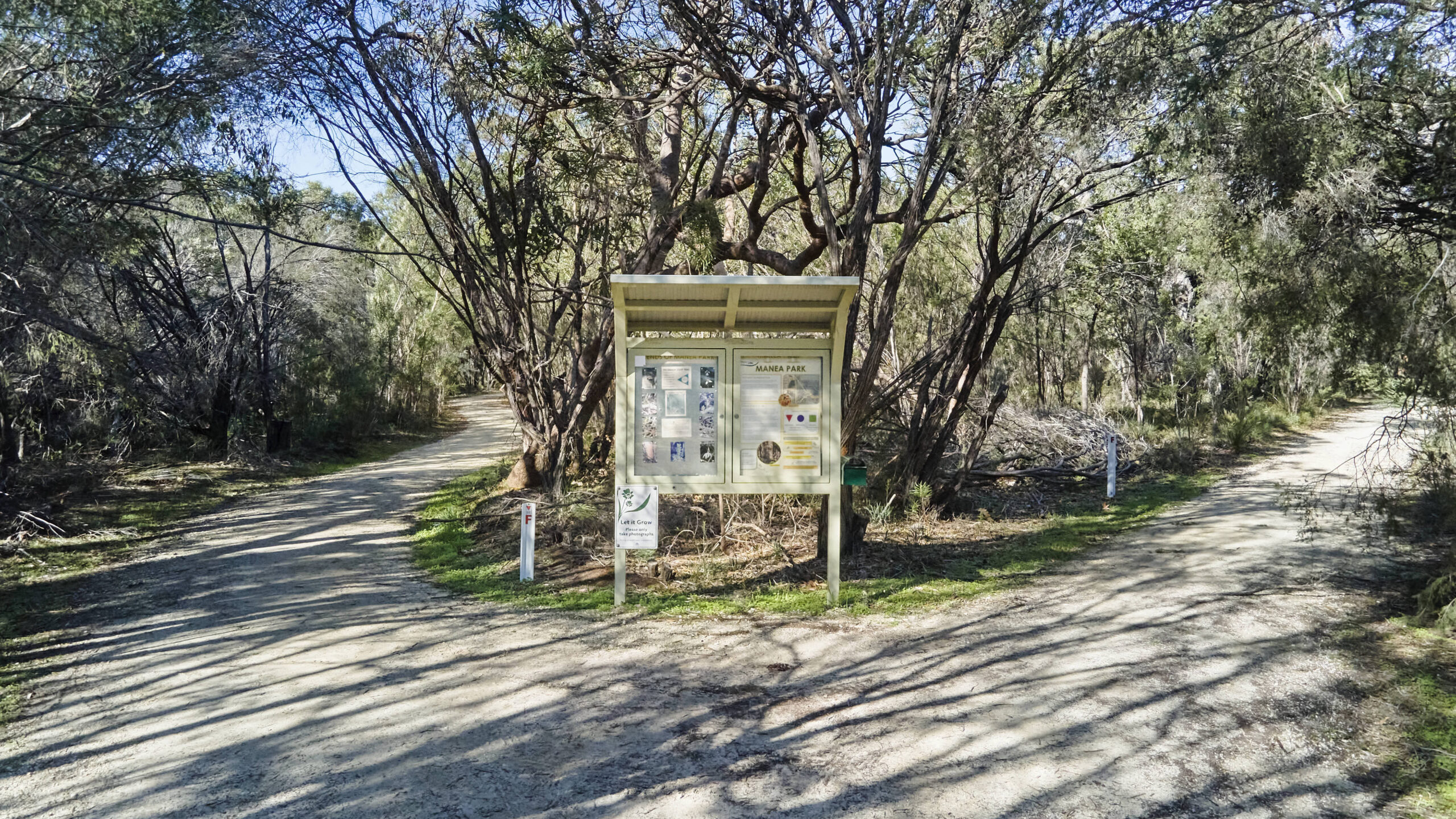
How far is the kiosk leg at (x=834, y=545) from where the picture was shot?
791 cm

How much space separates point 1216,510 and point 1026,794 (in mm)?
9618

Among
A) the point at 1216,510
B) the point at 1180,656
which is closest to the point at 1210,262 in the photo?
the point at 1216,510

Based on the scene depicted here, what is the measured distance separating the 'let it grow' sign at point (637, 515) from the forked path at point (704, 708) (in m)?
0.76

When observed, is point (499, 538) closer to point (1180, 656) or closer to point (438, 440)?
point (1180, 656)

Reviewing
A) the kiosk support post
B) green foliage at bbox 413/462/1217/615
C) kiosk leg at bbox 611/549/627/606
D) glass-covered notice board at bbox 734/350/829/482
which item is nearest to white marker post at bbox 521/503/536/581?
green foliage at bbox 413/462/1217/615

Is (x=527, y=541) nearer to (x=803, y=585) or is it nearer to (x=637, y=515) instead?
(x=637, y=515)

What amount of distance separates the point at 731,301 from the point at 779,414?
1.07 meters

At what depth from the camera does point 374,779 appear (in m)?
4.61

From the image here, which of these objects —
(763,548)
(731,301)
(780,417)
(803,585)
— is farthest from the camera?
(763,548)

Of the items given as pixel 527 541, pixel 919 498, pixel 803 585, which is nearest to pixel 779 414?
pixel 803 585

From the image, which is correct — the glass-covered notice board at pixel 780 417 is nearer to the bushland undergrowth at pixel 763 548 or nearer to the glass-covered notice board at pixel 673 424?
the glass-covered notice board at pixel 673 424

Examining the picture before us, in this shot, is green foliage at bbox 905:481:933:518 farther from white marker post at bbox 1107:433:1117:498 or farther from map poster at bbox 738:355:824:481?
map poster at bbox 738:355:824:481

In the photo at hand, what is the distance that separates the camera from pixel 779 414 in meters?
7.96

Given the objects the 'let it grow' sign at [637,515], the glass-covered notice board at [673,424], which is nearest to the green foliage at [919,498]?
the glass-covered notice board at [673,424]
